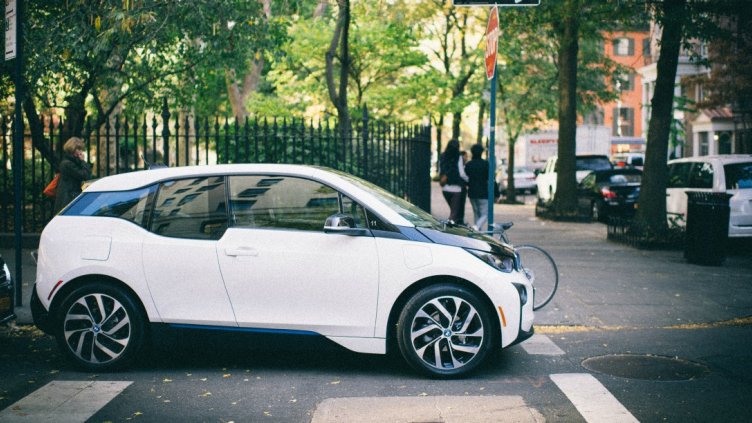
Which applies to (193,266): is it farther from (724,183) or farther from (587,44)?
(587,44)

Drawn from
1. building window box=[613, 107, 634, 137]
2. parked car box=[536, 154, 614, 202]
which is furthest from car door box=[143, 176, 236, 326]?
building window box=[613, 107, 634, 137]

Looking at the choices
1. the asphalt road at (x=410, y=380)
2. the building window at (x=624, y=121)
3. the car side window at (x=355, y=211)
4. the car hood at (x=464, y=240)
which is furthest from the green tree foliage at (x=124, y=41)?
the building window at (x=624, y=121)

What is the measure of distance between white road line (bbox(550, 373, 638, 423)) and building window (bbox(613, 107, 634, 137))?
76.8 metres

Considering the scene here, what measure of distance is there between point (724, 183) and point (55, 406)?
12.2m

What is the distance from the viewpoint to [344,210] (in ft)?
21.7

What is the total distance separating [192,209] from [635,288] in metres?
6.19

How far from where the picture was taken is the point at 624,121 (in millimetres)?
80438

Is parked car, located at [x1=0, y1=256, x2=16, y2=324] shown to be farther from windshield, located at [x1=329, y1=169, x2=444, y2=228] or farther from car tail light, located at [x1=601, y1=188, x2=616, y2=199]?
car tail light, located at [x1=601, y1=188, x2=616, y2=199]

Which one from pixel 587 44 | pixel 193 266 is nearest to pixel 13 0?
pixel 193 266

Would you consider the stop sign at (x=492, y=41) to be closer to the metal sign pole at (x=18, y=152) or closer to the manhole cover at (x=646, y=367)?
the manhole cover at (x=646, y=367)

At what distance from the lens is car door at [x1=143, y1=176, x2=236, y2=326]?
6.55 meters

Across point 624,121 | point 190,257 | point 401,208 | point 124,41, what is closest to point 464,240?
point 401,208

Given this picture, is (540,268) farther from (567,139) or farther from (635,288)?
(567,139)

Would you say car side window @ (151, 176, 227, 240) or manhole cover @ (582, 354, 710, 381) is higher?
car side window @ (151, 176, 227, 240)
